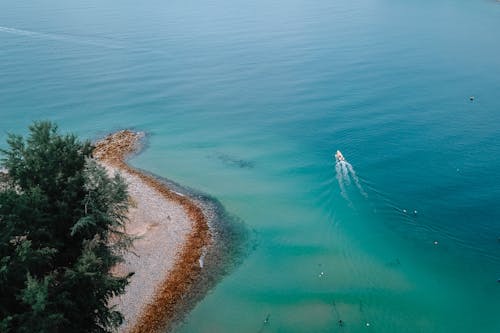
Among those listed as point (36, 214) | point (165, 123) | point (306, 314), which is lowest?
point (306, 314)

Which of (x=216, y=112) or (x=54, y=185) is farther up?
(x=54, y=185)

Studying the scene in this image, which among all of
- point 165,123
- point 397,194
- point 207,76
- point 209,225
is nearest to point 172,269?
point 209,225

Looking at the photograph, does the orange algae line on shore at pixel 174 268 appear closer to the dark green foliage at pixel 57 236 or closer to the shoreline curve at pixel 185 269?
the shoreline curve at pixel 185 269

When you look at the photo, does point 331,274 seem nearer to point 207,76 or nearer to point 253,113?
point 253,113

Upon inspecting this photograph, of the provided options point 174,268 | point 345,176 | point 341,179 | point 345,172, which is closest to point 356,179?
point 345,176

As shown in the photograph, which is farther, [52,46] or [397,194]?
[52,46]

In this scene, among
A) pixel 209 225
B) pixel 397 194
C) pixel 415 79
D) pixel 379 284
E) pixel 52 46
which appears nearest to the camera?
pixel 379 284

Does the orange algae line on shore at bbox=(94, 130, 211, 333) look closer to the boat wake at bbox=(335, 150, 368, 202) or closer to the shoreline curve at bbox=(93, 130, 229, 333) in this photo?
the shoreline curve at bbox=(93, 130, 229, 333)

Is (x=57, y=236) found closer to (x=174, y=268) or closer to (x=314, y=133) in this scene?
(x=174, y=268)
